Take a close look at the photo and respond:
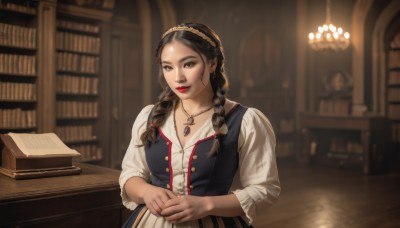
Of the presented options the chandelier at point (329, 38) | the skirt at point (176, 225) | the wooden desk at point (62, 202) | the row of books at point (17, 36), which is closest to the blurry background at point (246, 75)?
the row of books at point (17, 36)

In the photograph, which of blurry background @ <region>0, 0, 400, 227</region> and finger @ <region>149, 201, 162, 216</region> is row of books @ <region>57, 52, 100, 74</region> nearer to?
blurry background @ <region>0, 0, 400, 227</region>

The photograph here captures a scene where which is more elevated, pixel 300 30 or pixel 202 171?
pixel 300 30

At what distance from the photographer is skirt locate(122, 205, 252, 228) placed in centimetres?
123

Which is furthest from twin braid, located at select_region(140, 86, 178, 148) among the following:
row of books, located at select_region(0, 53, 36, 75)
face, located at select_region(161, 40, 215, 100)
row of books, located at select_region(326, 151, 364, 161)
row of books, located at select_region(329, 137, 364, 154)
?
row of books, located at select_region(329, 137, 364, 154)

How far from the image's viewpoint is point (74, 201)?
60.7 inches

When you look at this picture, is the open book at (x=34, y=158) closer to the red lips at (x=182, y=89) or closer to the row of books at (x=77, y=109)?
the red lips at (x=182, y=89)

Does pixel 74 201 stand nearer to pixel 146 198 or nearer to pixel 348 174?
pixel 146 198

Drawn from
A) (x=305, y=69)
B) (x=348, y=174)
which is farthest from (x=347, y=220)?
(x=305, y=69)

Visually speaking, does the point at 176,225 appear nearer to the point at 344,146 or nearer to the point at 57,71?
the point at 57,71

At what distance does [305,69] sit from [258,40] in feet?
3.53

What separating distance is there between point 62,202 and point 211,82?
26.7 inches

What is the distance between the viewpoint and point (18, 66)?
5.11 meters

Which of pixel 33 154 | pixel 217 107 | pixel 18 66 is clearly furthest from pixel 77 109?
pixel 217 107

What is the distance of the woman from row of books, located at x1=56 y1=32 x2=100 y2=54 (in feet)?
15.4
